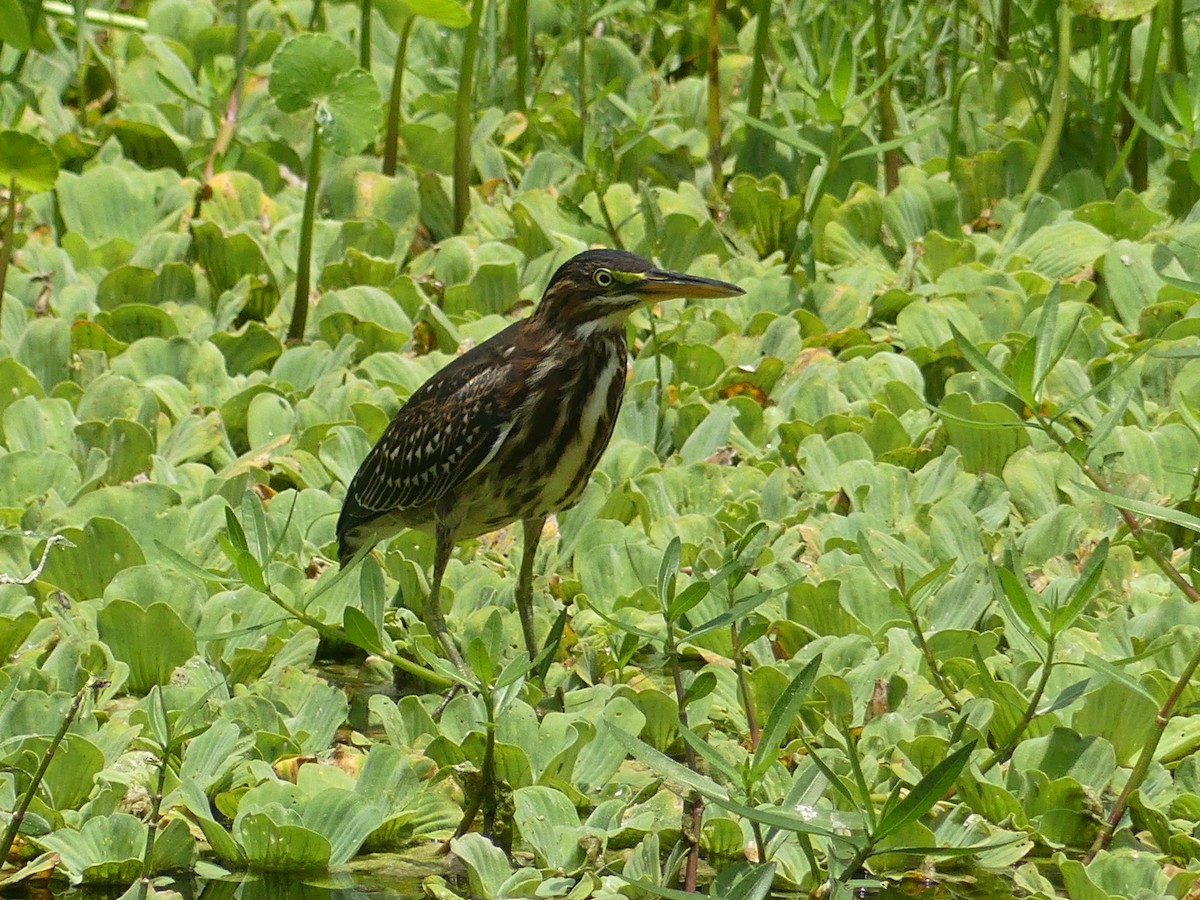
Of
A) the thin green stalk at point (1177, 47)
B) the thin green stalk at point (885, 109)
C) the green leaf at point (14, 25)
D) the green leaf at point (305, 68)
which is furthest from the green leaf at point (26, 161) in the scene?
the thin green stalk at point (1177, 47)

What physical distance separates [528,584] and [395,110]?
9.83 ft

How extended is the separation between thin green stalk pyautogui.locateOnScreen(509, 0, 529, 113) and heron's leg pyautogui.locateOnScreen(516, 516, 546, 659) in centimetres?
348

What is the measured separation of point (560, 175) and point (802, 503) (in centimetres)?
273

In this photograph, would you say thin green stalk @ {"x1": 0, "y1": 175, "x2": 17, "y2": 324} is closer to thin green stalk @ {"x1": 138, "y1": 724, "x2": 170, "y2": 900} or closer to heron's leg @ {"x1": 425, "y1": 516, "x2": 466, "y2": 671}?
heron's leg @ {"x1": 425, "y1": 516, "x2": 466, "y2": 671}

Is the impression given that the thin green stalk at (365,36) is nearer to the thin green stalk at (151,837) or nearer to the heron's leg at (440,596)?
the heron's leg at (440,596)

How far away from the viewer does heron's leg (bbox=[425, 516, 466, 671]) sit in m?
4.72

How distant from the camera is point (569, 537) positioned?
18.0ft

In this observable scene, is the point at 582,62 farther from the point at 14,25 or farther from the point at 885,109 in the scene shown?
the point at 14,25

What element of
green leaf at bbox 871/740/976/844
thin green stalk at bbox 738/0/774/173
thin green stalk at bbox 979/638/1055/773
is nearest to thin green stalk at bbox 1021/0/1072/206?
thin green stalk at bbox 738/0/774/173

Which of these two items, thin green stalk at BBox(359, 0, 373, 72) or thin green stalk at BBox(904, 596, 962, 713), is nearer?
thin green stalk at BBox(904, 596, 962, 713)

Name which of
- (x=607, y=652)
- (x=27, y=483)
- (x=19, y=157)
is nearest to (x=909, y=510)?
(x=607, y=652)

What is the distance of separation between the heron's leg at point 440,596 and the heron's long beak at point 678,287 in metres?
0.88

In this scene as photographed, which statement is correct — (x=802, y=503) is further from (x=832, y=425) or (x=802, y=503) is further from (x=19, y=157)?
(x=19, y=157)

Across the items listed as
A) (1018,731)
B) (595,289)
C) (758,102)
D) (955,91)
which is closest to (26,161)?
(595,289)
